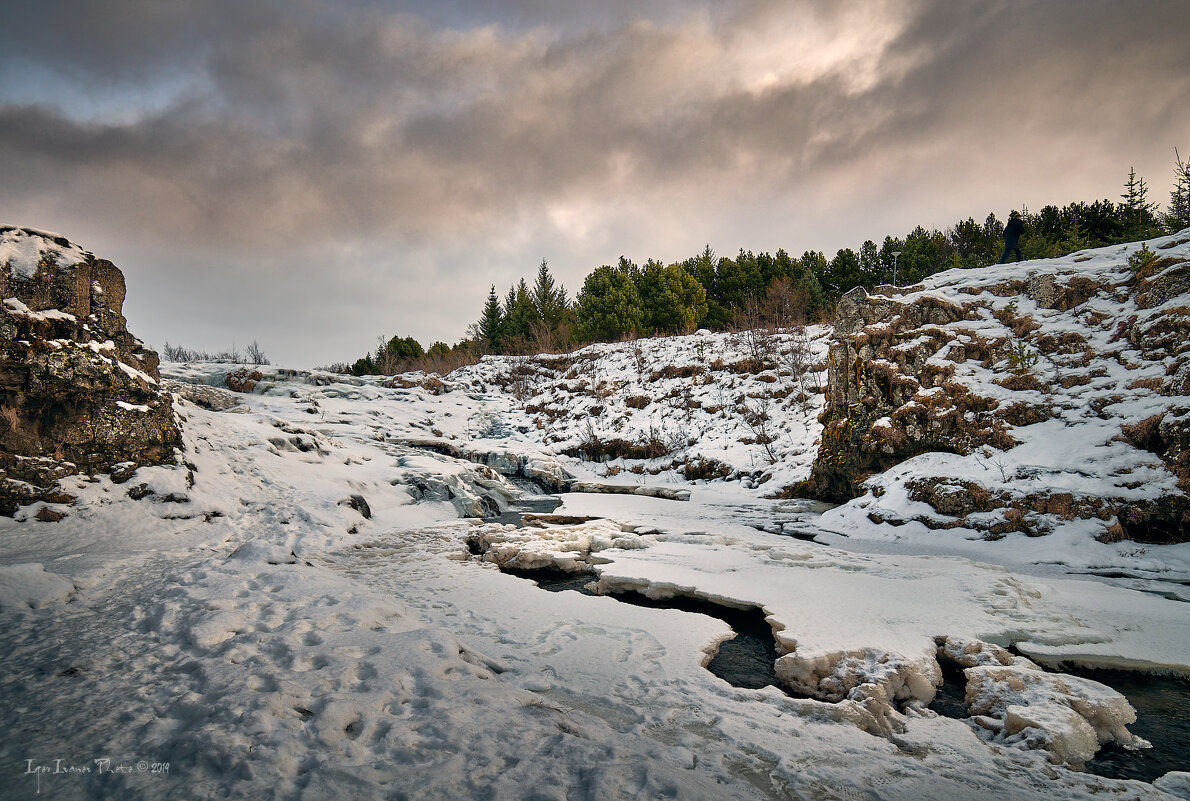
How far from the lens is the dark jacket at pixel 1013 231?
14.2 m

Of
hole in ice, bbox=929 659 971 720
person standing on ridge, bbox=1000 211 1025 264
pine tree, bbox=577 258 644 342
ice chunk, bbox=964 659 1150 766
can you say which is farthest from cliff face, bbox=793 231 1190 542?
pine tree, bbox=577 258 644 342

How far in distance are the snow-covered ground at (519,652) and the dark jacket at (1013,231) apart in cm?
1182

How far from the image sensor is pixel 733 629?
4520 millimetres

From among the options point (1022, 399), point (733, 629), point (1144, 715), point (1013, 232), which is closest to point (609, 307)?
point (1013, 232)

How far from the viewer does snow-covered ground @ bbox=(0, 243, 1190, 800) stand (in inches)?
83.4

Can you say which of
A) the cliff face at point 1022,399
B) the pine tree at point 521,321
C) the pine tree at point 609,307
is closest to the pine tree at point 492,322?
the pine tree at point 521,321

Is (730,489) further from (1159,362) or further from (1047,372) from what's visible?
(1159,362)

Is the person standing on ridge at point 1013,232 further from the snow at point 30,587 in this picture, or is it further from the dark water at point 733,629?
the snow at point 30,587

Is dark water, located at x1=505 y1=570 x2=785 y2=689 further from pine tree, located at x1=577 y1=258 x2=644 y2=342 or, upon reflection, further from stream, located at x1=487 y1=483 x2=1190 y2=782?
pine tree, located at x1=577 y1=258 x2=644 y2=342

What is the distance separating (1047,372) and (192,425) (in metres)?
16.5

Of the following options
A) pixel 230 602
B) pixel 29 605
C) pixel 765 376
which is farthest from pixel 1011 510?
pixel 765 376

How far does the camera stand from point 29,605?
353 centimetres

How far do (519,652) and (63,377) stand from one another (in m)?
7.27

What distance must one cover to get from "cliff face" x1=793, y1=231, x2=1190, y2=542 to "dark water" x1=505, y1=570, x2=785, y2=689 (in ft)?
17.3
